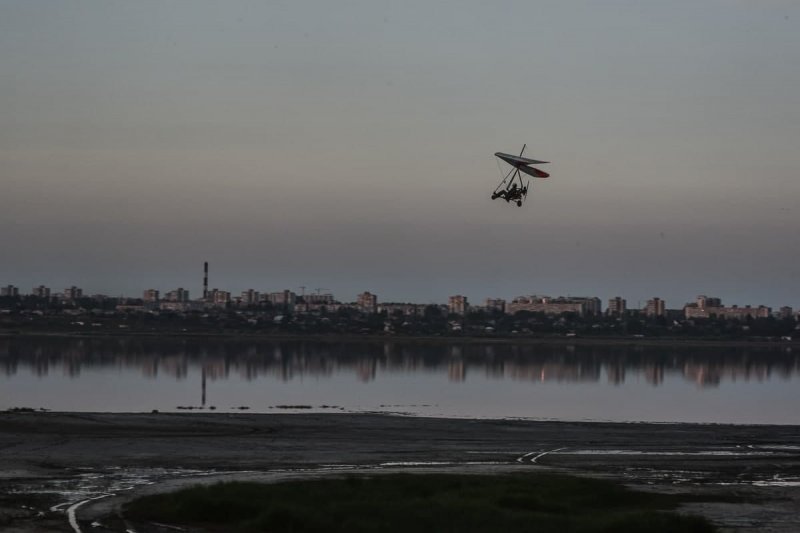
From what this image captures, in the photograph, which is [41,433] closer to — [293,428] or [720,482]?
[293,428]

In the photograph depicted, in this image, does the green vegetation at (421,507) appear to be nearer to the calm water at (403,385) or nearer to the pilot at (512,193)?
the pilot at (512,193)

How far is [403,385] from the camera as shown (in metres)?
105

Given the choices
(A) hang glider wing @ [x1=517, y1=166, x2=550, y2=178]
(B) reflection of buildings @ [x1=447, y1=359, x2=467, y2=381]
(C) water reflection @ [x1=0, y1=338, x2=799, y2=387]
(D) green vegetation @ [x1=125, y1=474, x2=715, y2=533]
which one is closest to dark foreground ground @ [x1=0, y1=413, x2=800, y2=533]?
(D) green vegetation @ [x1=125, y1=474, x2=715, y2=533]

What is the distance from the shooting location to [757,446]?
5119 centimetres

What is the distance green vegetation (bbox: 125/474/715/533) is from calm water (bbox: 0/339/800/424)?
3983 cm

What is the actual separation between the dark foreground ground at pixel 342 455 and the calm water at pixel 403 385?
1283cm

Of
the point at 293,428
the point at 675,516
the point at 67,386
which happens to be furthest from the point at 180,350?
the point at 675,516

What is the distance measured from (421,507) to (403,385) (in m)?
77.4

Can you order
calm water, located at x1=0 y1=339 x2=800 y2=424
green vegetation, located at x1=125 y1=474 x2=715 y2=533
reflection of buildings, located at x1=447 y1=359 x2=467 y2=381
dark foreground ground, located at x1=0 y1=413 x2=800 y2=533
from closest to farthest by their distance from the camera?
green vegetation, located at x1=125 y1=474 x2=715 y2=533
dark foreground ground, located at x1=0 y1=413 x2=800 y2=533
calm water, located at x1=0 y1=339 x2=800 y2=424
reflection of buildings, located at x1=447 y1=359 x2=467 y2=381

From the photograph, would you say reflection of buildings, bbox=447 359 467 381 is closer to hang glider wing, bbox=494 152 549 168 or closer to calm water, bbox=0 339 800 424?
calm water, bbox=0 339 800 424

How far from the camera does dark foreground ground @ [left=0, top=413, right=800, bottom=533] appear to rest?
2964cm

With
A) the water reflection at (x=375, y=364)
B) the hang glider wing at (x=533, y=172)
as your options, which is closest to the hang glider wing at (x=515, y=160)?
the hang glider wing at (x=533, y=172)

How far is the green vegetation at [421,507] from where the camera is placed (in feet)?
83.7

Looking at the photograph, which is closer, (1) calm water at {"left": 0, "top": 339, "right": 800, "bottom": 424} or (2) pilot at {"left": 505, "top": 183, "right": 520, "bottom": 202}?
(2) pilot at {"left": 505, "top": 183, "right": 520, "bottom": 202}
